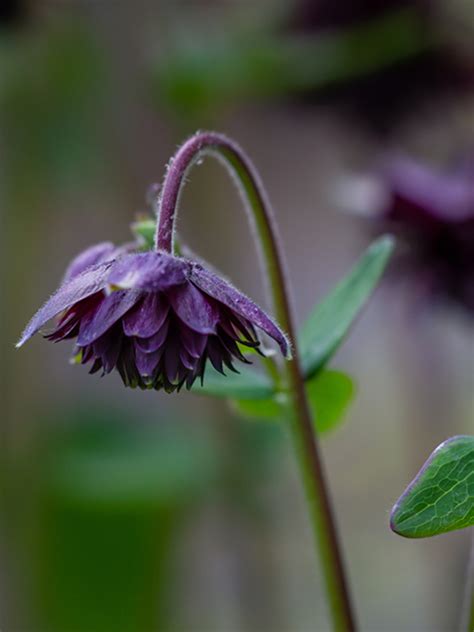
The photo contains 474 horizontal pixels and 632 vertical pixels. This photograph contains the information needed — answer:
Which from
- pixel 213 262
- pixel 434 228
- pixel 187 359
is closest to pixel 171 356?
pixel 187 359

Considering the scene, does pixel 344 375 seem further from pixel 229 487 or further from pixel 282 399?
pixel 229 487

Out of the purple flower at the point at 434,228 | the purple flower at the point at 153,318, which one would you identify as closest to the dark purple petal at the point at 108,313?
the purple flower at the point at 153,318

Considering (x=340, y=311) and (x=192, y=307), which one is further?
(x=340, y=311)

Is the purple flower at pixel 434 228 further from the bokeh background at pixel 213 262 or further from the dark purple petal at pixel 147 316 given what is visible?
the dark purple petal at pixel 147 316

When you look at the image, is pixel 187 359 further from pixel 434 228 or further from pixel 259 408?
pixel 434 228

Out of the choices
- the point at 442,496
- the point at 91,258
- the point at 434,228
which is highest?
the point at 434,228

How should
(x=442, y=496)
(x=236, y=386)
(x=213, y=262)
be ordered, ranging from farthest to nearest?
(x=213, y=262) < (x=236, y=386) < (x=442, y=496)
